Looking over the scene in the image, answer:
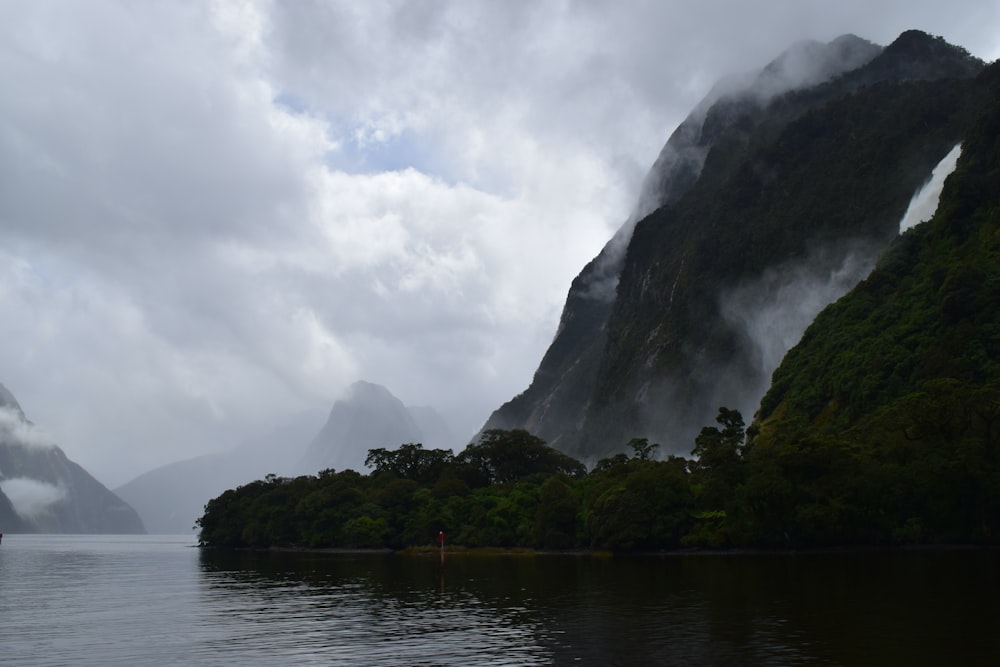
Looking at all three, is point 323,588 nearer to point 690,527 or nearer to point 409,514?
point 690,527

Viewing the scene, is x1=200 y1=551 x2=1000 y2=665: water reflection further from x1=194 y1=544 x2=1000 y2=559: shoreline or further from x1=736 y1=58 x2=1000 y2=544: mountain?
x1=736 y1=58 x2=1000 y2=544: mountain

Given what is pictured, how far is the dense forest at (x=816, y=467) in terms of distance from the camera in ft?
240

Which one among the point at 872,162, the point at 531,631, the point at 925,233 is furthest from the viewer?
the point at 872,162

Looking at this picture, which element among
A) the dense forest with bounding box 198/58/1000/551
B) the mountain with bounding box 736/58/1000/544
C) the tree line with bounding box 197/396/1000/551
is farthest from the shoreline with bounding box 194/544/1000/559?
the mountain with bounding box 736/58/1000/544

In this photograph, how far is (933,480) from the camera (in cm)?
7112

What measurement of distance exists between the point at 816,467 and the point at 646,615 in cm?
4748

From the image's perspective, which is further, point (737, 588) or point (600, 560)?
point (600, 560)

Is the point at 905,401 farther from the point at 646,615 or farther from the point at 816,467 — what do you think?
the point at 646,615

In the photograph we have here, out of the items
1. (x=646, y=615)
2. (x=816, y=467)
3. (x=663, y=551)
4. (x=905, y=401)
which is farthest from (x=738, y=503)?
(x=646, y=615)

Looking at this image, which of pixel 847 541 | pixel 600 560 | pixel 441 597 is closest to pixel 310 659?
A: pixel 441 597

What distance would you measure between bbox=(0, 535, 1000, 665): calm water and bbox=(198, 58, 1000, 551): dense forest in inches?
395

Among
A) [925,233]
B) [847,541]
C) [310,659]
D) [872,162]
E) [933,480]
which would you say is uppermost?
[872,162]

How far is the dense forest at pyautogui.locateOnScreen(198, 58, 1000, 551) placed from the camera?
73.0 metres

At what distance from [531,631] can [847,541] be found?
178ft
